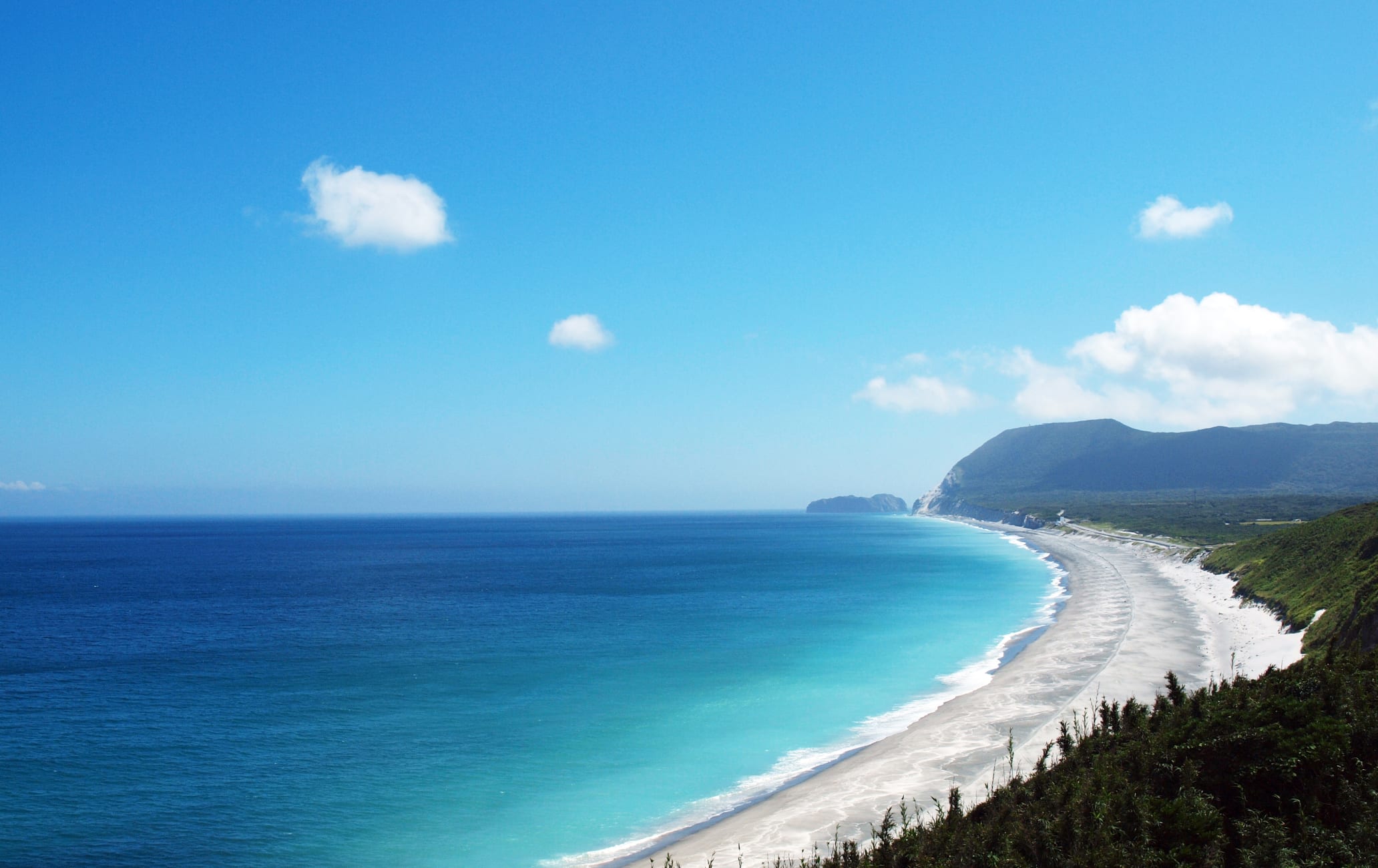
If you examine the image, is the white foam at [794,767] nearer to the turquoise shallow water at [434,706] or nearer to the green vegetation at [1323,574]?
the turquoise shallow water at [434,706]

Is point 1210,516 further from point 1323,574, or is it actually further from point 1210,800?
point 1210,800

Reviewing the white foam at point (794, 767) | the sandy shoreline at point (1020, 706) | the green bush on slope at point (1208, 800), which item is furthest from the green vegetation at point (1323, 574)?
the white foam at point (794, 767)

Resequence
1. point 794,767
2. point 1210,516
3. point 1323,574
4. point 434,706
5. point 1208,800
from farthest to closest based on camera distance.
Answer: point 1210,516
point 1323,574
point 434,706
point 794,767
point 1208,800

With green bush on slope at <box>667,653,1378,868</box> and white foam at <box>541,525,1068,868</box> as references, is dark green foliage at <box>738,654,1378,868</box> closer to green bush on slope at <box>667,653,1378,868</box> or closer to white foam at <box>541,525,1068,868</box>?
green bush on slope at <box>667,653,1378,868</box>

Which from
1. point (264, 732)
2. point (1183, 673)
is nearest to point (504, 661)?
point (264, 732)

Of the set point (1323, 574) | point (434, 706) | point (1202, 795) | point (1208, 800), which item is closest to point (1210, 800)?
point (1208, 800)

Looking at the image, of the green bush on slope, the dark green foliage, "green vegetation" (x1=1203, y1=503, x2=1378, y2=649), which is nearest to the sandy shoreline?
"green vegetation" (x1=1203, y1=503, x2=1378, y2=649)
